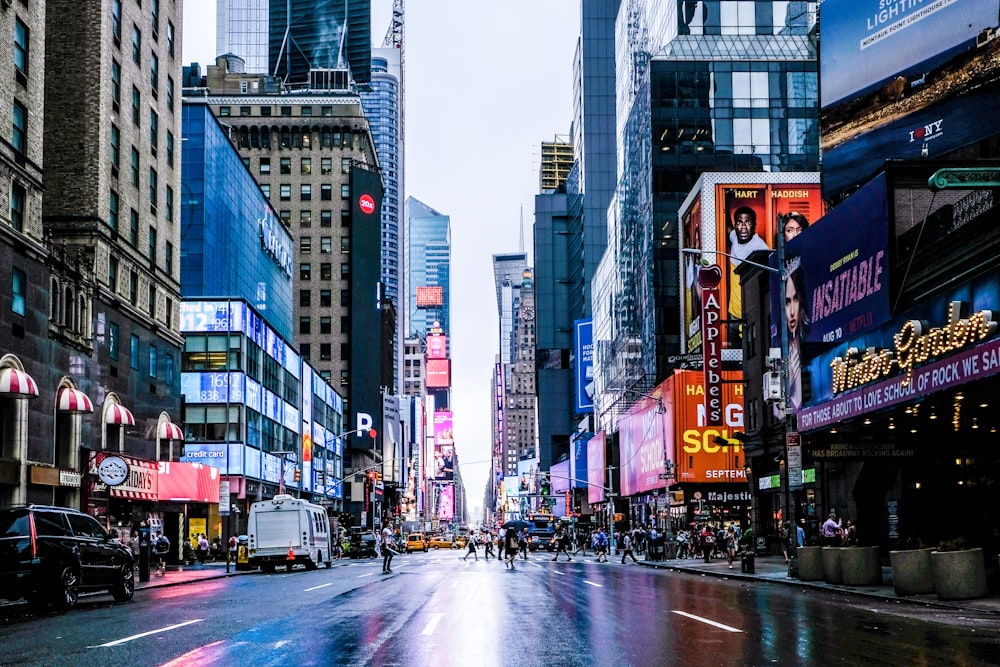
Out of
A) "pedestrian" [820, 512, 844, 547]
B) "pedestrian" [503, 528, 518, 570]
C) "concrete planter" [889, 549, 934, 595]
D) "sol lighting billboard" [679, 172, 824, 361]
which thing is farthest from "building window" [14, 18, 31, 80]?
"sol lighting billboard" [679, 172, 824, 361]

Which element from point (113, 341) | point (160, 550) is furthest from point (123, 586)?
point (113, 341)

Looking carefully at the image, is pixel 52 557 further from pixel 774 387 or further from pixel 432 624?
pixel 774 387

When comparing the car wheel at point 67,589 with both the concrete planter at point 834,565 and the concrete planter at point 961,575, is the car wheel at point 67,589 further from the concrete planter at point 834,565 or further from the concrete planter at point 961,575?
the concrete planter at point 834,565

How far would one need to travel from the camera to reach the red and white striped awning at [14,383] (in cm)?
3538

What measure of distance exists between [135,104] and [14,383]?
20.9 meters

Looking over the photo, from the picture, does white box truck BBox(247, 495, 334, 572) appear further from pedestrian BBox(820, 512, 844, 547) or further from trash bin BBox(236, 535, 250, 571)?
pedestrian BBox(820, 512, 844, 547)

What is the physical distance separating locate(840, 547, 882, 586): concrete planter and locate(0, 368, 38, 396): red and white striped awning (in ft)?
83.9

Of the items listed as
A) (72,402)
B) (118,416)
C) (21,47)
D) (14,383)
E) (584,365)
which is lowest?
(118,416)

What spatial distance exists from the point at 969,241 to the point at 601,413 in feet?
317

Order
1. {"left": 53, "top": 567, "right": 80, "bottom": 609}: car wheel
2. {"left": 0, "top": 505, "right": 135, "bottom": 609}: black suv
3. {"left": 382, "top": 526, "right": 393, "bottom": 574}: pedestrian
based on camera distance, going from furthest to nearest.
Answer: {"left": 382, "top": 526, "right": 393, "bottom": 574}: pedestrian, {"left": 53, "top": 567, "right": 80, "bottom": 609}: car wheel, {"left": 0, "top": 505, "right": 135, "bottom": 609}: black suv

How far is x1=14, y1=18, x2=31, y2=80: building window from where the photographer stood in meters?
37.9

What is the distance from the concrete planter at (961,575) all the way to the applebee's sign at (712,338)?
146ft

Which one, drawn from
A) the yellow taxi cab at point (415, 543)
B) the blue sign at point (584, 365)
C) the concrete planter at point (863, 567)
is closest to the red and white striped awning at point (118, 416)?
the concrete planter at point (863, 567)

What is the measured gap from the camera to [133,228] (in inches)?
2019
